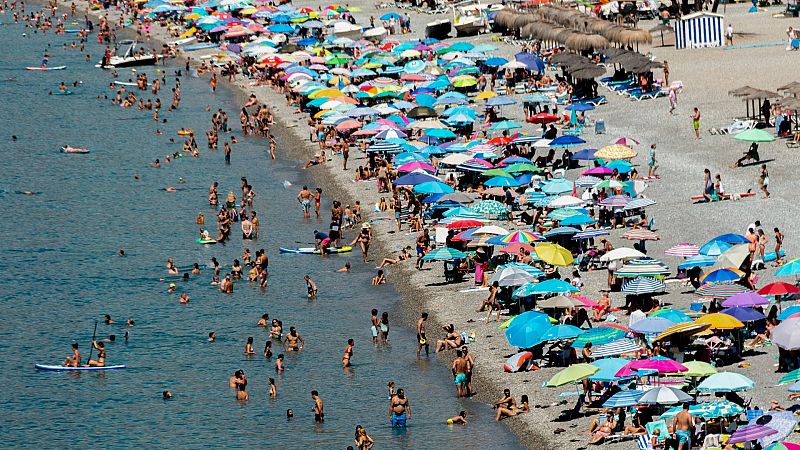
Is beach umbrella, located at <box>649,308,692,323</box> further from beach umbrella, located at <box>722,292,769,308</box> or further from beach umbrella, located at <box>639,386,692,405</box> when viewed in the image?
beach umbrella, located at <box>639,386,692,405</box>

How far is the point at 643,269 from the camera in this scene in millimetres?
34625

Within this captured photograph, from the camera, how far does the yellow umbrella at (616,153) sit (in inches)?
1788

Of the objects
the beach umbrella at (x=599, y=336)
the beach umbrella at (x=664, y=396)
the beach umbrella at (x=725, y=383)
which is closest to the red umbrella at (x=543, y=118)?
the beach umbrella at (x=599, y=336)

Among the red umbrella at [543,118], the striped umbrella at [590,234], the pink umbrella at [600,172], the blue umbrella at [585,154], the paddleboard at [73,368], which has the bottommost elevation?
the paddleboard at [73,368]

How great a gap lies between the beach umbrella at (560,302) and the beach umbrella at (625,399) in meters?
5.66

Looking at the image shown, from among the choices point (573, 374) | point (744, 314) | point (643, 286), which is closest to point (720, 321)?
point (744, 314)

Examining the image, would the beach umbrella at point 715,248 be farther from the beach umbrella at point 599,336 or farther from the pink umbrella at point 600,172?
the pink umbrella at point 600,172

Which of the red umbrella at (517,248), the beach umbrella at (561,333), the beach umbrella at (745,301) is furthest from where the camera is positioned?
the red umbrella at (517,248)

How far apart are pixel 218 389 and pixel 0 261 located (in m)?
16.8

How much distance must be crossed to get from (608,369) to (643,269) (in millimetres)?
6387

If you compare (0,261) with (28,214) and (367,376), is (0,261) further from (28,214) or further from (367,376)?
(367,376)

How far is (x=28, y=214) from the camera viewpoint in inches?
2140

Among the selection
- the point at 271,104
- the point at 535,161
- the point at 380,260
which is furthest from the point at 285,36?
the point at 380,260

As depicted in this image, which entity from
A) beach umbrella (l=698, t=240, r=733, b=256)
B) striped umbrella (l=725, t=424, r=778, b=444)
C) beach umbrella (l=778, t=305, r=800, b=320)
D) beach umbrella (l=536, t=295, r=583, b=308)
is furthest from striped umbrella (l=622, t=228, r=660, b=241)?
striped umbrella (l=725, t=424, r=778, b=444)
